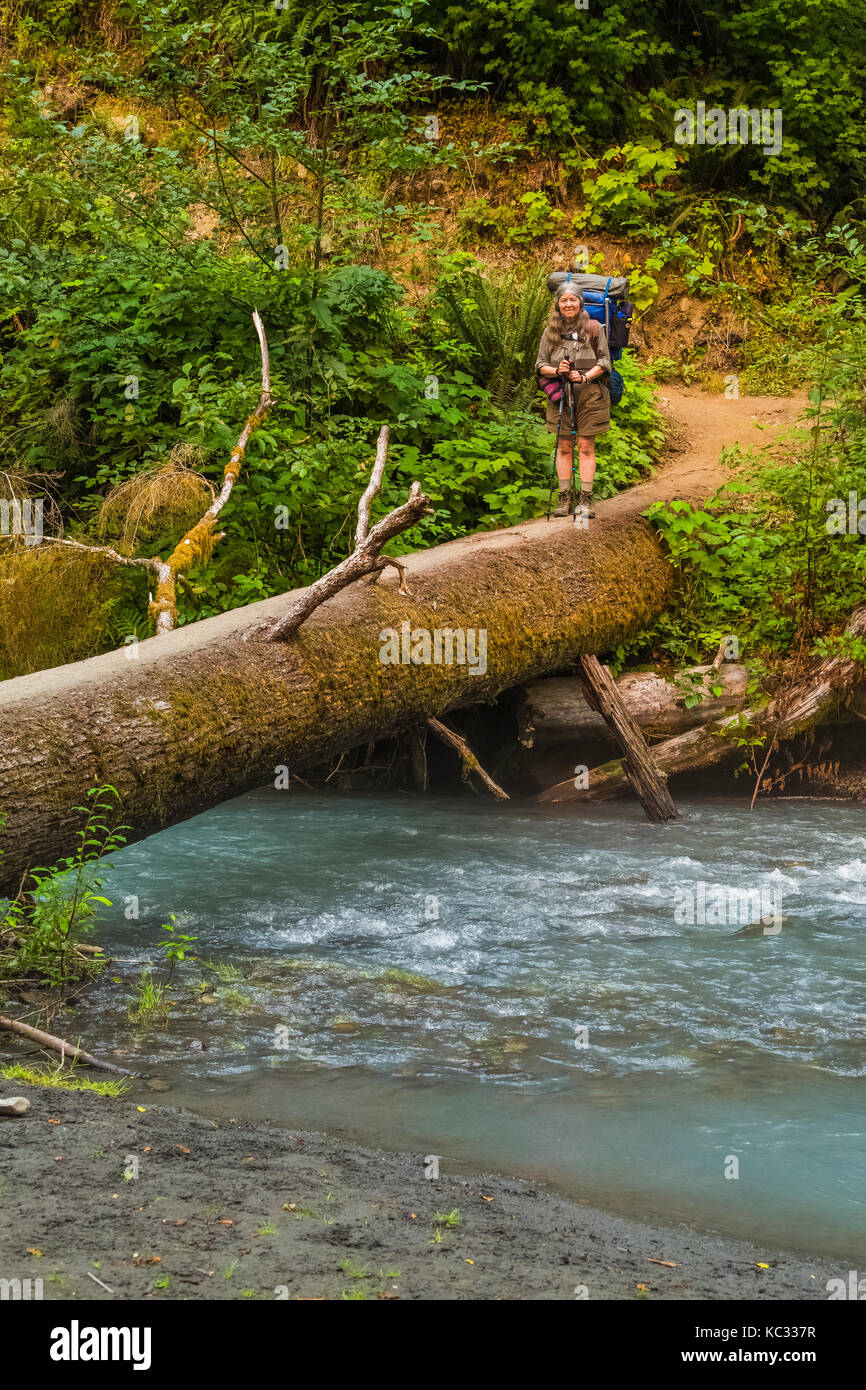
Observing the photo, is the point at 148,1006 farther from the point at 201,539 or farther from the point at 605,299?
the point at 605,299

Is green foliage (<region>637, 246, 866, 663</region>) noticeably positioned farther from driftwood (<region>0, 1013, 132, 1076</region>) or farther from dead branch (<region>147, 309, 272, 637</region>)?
driftwood (<region>0, 1013, 132, 1076</region>)

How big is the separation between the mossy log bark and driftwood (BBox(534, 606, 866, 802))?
97cm

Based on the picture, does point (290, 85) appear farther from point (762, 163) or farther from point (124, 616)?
point (762, 163)

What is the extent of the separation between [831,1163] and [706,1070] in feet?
2.62

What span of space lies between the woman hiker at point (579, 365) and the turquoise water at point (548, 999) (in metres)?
3.12

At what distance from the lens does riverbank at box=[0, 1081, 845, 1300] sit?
288 cm

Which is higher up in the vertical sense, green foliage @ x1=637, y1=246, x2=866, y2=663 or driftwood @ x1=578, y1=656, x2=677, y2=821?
green foliage @ x1=637, y1=246, x2=866, y2=663

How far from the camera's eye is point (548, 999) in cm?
557

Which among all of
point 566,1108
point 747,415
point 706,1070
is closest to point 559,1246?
point 566,1108

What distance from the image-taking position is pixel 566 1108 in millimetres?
4449

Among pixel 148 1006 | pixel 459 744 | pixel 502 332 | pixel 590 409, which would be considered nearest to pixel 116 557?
pixel 459 744

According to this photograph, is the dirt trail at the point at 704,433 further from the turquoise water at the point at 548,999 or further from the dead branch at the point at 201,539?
the turquoise water at the point at 548,999

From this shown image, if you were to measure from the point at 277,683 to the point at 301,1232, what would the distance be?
3.90m

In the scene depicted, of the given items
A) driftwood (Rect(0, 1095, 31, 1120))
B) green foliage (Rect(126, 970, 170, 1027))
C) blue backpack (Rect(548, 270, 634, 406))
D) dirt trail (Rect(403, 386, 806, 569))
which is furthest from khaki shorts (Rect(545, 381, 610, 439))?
driftwood (Rect(0, 1095, 31, 1120))
